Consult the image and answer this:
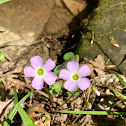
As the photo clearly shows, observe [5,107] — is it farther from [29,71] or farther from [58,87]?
[29,71]

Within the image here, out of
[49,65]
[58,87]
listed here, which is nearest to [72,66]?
[49,65]

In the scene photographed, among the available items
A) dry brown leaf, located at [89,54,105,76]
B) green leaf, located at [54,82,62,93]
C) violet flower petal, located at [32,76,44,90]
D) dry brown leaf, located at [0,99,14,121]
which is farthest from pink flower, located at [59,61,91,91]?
dry brown leaf, located at [0,99,14,121]

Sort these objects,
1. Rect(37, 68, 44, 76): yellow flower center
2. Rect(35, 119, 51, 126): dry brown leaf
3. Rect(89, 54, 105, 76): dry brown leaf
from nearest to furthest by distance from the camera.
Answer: Rect(37, 68, 44, 76): yellow flower center < Rect(35, 119, 51, 126): dry brown leaf < Rect(89, 54, 105, 76): dry brown leaf

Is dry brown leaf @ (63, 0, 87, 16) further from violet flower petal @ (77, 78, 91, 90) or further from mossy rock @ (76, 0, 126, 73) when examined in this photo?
violet flower petal @ (77, 78, 91, 90)

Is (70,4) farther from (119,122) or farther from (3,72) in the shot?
(119,122)

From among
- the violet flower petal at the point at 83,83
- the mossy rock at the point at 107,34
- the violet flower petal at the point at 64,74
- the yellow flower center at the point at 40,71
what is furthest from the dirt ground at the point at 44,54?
the violet flower petal at the point at 83,83

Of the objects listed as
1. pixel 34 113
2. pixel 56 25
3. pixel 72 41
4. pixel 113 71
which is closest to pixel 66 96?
pixel 34 113
